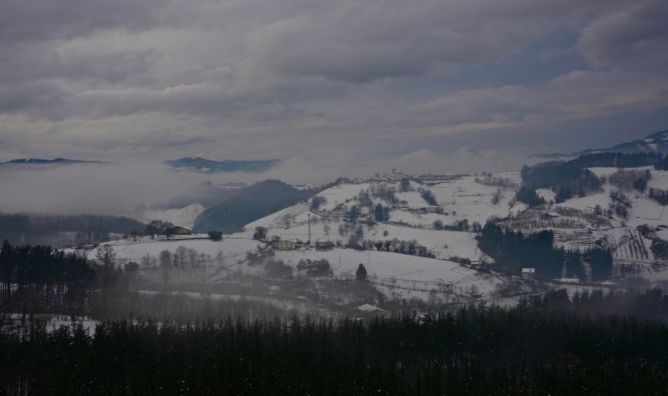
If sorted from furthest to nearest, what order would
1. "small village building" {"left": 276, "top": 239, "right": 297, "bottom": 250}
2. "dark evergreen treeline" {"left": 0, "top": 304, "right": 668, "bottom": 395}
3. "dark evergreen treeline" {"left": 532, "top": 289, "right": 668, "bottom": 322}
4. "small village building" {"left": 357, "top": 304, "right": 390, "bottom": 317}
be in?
"small village building" {"left": 276, "top": 239, "right": 297, "bottom": 250}, "dark evergreen treeline" {"left": 532, "top": 289, "right": 668, "bottom": 322}, "small village building" {"left": 357, "top": 304, "right": 390, "bottom": 317}, "dark evergreen treeline" {"left": 0, "top": 304, "right": 668, "bottom": 395}

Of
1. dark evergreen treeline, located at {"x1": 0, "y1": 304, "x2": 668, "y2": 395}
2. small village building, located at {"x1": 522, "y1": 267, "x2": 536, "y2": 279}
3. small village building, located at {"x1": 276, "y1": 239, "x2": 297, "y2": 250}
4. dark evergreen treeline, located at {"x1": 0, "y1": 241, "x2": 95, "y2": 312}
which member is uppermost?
small village building, located at {"x1": 276, "y1": 239, "x2": 297, "y2": 250}

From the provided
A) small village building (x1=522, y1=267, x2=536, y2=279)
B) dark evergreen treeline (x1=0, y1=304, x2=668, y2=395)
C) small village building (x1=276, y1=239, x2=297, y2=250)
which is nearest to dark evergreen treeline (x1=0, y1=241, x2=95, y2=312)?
dark evergreen treeline (x1=0, y1=304, x2=668, y2=395)

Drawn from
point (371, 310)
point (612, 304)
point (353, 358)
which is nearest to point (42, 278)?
point (371, 310)

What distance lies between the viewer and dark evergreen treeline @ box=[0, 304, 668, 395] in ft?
218

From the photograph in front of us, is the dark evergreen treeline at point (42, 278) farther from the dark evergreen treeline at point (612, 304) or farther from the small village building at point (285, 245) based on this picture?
the dark evergreen treeline at point (612, 304)

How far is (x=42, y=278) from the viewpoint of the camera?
11788 cm

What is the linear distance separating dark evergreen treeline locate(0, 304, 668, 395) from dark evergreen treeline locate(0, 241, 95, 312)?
94.6 feet

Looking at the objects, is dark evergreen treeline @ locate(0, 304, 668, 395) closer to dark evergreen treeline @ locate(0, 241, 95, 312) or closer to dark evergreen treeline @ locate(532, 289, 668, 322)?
dark evergreen treeline @ locate(532, 289, 668, 322)

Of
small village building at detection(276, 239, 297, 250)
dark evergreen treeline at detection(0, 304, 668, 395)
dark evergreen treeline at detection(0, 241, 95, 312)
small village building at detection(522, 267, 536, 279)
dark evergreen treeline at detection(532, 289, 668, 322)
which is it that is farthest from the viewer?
small village building at detection(522, 267, 536, 279)

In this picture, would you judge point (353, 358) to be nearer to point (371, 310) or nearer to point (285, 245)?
point (371, 310)

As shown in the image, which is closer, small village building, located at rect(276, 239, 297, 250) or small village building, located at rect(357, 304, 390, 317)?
small village building, located at rect(357, 304, 390, 317)

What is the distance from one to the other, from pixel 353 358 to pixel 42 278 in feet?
222

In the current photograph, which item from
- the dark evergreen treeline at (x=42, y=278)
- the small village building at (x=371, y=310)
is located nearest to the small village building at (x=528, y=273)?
the small village building at (x=371, y=310)

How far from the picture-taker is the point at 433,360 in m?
91.9
